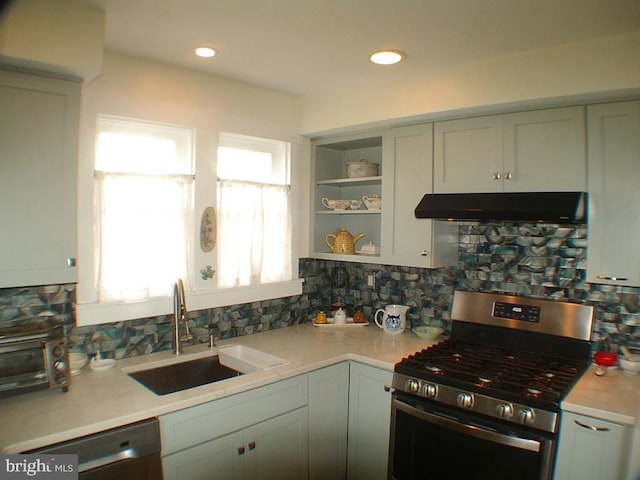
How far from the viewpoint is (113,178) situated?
2213 mm

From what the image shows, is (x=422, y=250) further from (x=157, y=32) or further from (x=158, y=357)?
(x=157, y=32)

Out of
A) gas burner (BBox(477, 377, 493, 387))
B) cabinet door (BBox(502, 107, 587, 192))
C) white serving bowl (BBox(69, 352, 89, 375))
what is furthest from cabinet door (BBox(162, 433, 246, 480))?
cabinet door (BBox(502, 107, 587, 192))

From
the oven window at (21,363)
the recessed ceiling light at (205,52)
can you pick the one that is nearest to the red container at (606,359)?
the recessed ceiling light at (205,52)

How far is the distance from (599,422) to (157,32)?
244cm

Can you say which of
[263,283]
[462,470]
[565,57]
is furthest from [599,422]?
[263,283]

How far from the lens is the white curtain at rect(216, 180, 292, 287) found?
2.67 m

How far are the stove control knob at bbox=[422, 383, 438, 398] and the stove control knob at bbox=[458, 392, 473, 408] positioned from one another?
117 mm

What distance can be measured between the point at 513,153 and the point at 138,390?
2.12m

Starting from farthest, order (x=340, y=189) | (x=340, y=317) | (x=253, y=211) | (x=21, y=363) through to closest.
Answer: (x=340, y=189), (x=340, y=317), (x=253, y=211), (x=21, y=363)

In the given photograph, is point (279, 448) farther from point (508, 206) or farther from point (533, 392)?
point (508, 206)

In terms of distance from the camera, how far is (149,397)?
6.06ft

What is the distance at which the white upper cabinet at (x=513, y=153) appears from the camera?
2121 mm

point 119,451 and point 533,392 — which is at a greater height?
point 533,392

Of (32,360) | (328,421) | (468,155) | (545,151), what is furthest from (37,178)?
(545,151)
